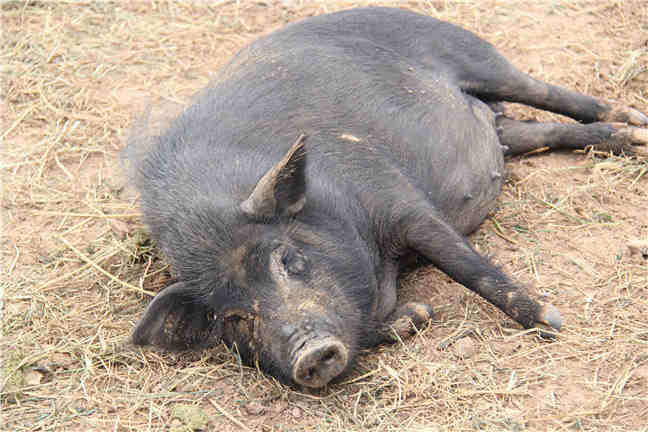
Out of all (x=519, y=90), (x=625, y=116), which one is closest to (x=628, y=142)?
(x=625, y=116)

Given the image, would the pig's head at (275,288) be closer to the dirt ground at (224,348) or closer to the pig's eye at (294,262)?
the pig's eye at (294,262)

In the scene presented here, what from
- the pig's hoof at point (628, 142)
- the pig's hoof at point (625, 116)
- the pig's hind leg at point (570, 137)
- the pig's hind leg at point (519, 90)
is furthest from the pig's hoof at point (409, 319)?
the pig's hoof at point (625, 116)


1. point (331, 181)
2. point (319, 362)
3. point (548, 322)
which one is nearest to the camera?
point (319, 362)

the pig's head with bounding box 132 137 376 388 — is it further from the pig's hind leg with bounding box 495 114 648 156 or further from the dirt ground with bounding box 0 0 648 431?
the pig's hind leg with bounding box 495 114 648 156

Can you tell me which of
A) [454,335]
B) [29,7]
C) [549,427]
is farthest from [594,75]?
[29,7]

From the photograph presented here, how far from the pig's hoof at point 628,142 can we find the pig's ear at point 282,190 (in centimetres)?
244

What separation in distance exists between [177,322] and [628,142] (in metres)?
3.05

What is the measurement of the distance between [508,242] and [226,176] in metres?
1.64

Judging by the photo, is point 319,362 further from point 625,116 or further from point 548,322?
point 625,116

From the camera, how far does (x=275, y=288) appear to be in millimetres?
3117

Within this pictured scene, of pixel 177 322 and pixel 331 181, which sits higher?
pixel 331 181

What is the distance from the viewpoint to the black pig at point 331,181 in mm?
3176

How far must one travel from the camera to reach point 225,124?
3869mm

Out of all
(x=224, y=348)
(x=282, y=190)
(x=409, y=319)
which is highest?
(x=282, y=190)
